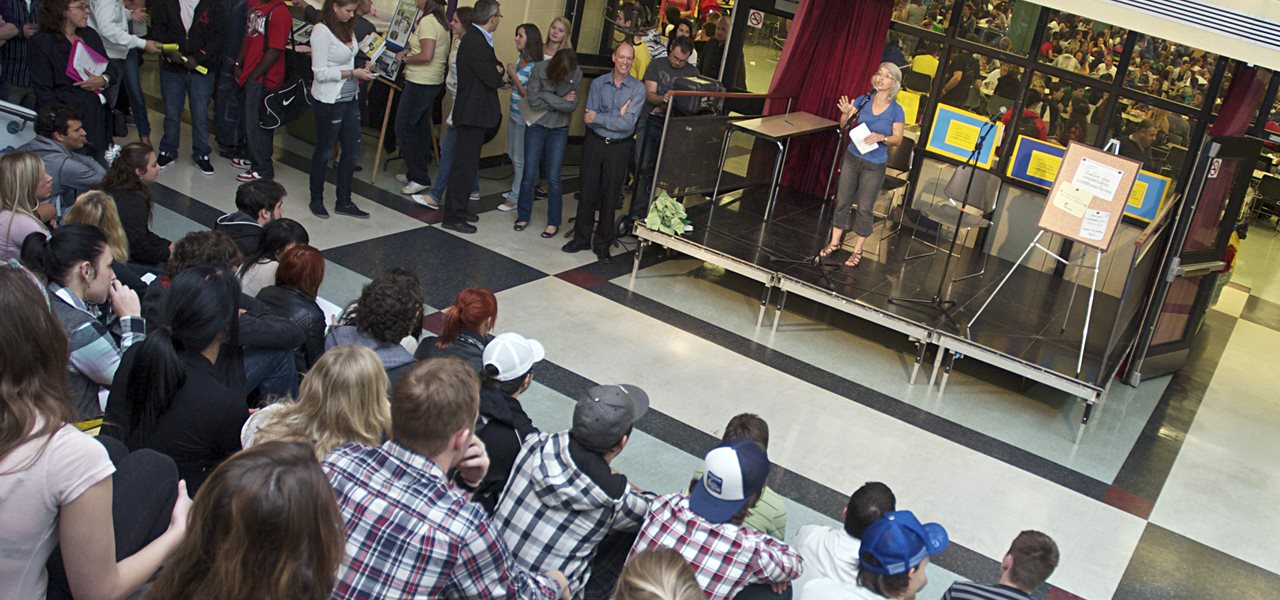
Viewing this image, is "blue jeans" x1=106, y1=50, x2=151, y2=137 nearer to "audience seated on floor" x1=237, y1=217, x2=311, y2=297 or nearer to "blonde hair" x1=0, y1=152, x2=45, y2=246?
"blonde hair" x1=0, y1=152, x2=45, y2=246

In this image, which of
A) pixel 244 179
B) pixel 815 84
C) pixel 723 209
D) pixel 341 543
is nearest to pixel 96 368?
pixel 341 543

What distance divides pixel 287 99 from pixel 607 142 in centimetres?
249

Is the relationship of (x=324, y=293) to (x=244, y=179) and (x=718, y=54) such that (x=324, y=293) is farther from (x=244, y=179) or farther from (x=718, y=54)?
(x=718, y=54)

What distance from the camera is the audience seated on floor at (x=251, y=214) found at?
5273 mm

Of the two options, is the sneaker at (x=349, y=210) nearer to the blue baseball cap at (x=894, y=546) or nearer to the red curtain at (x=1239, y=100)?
the blue baseball cap at (x=894, y=546)

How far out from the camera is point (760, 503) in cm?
385

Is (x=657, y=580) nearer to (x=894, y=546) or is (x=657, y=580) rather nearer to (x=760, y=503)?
(x=894, y=546)

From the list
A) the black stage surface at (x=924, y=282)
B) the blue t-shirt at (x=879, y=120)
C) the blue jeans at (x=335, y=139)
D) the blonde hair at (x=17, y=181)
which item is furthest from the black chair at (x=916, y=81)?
the blonde hair at (x=17, y=181)

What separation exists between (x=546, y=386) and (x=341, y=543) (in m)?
3.89

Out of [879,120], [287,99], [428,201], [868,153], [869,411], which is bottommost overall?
[869,411]

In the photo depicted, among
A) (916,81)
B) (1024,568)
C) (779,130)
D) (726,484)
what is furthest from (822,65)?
(726,484)

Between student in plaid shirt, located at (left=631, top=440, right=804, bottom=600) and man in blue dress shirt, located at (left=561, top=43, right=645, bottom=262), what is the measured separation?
4.79 metres

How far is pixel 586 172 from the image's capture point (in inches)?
315

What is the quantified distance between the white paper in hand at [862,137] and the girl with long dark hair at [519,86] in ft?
8.17
